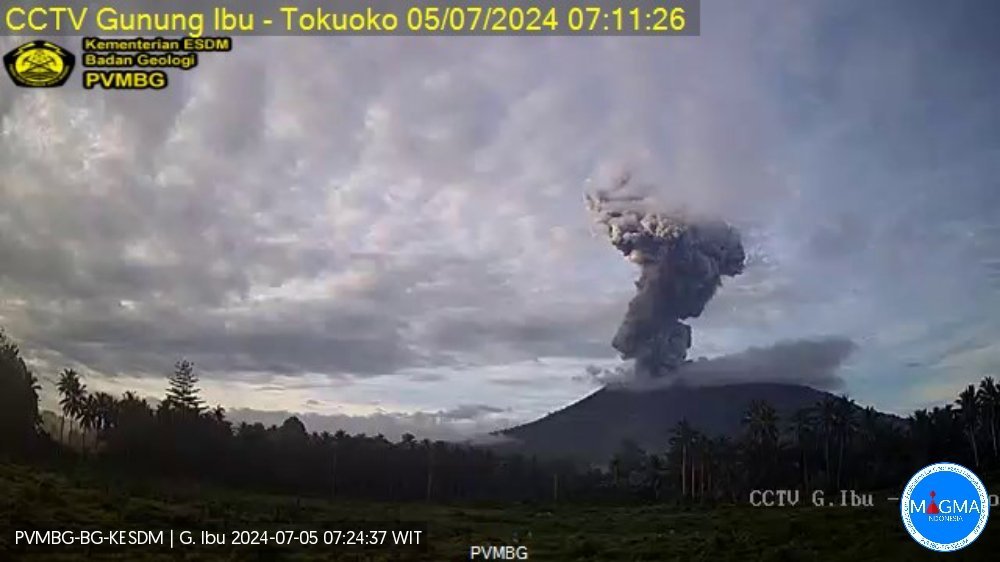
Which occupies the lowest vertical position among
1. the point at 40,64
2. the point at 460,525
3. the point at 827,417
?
the point at 460,525

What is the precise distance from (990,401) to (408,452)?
33.3 m

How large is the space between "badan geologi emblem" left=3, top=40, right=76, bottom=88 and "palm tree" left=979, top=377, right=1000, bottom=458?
45758 millimetres

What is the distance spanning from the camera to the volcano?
192 feet

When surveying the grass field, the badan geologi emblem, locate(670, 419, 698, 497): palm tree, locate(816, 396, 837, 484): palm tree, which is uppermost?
the badan geologi emblem

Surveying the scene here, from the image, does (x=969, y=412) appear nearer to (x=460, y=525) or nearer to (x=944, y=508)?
(x=944, y=508)

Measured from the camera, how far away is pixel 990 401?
4641 cm

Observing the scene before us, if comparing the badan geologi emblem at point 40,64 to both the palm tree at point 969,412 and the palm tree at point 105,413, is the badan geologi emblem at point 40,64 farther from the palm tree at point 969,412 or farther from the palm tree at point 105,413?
the palm tree at point 969,412

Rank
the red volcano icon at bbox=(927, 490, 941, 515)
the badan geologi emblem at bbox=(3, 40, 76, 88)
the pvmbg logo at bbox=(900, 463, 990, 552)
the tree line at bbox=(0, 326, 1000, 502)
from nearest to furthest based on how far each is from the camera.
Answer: the pvmbg logo at bbox=(900, 463, 990, 552)
the red volcano icon at bbox=(927, 490, 941, 515)
the badan geologi emblem at bbox=(3, 40, 76, 88)
the tree line at bbox=(0, 326, 1000, 502)

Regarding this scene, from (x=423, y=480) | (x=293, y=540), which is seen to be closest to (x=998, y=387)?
(x=423, y=480)

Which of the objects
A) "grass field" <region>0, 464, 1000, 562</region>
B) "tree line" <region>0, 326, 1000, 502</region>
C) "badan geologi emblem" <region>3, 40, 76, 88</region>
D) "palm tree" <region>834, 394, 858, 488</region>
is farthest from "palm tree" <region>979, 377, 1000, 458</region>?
"badan geologi emblem" <region>3, 40, 76, 88</region>

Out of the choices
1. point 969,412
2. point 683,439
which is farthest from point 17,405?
point 969,412

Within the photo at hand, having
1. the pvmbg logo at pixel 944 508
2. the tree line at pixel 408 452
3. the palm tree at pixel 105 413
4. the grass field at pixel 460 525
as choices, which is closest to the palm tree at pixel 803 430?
the tree line at pixel 408 452

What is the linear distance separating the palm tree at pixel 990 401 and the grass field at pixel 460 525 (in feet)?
46.8

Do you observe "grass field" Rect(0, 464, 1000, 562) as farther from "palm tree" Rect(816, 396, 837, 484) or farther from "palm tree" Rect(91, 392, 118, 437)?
"palm tree" Rect(816, 396, 837, 484)
